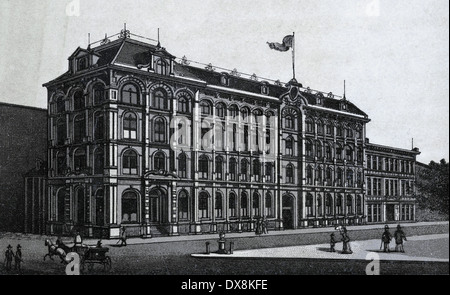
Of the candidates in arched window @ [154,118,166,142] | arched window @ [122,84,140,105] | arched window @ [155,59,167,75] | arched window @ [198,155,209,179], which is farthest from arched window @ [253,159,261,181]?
arched window @ [122,84,140,105]

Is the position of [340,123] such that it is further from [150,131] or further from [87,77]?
[87,77]

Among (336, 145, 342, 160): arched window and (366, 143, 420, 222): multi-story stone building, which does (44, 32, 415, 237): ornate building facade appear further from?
(366, 143, 420, 222): multi-story stone building

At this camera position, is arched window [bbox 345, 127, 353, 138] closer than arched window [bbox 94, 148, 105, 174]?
No

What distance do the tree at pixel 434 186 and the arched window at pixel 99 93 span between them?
12.6 meters

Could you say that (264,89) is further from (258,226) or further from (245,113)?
(258,226)

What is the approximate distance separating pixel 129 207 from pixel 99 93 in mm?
4708

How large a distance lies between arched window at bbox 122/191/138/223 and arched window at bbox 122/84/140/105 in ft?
12.3

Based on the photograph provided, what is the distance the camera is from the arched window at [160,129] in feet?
71.9

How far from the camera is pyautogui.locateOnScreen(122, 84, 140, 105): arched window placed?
21.5 metres

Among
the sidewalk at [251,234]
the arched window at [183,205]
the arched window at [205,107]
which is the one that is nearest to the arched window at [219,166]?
the arched window at [183,205]

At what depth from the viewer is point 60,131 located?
21.4 meters

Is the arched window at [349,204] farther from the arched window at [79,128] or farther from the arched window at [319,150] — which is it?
the arched window at [79,128]
